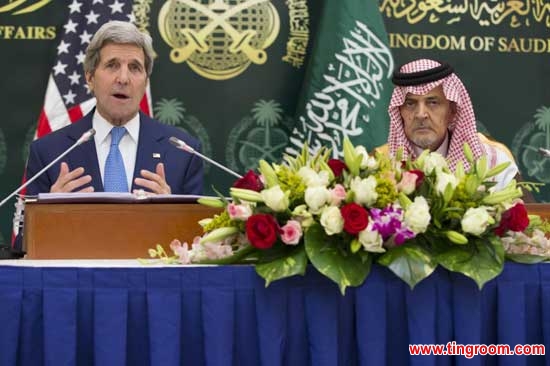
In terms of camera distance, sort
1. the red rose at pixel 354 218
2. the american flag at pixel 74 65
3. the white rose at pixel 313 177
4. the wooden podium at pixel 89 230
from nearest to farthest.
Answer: the red rose at pixel 354 218
the white rose at pixel 313 177
the wooden podium at pixel 89 230
the american flag at pixel 74 65

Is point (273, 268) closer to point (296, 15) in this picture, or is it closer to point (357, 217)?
point (357, 217)

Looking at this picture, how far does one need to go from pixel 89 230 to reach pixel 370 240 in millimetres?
961

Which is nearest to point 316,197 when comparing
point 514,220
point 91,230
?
point 514,220

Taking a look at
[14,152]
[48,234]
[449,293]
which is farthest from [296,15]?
[449,293]

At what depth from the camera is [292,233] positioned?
8.47 feet

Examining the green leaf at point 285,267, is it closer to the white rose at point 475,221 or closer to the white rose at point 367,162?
the white rose at point 367,162

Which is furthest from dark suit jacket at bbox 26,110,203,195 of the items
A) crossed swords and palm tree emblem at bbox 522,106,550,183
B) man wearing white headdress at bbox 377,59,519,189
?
crossed swords and palm tree emblem at bbox 522,106,550,183

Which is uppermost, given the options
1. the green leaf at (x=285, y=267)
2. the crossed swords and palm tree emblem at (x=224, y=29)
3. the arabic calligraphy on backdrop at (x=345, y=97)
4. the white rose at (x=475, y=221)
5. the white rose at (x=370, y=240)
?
the crossed swords and palm tree emblem at (x=224, y=29)

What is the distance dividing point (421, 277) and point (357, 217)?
0.21 metres

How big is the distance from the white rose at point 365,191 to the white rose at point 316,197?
7 centimetres

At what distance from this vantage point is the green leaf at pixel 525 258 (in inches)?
109

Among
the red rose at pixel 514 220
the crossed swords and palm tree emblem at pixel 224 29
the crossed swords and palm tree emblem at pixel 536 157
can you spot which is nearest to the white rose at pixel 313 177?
the red rose at pixel 514 220

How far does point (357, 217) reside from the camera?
2553mm

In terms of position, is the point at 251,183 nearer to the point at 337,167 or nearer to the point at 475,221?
the point at 337,167
